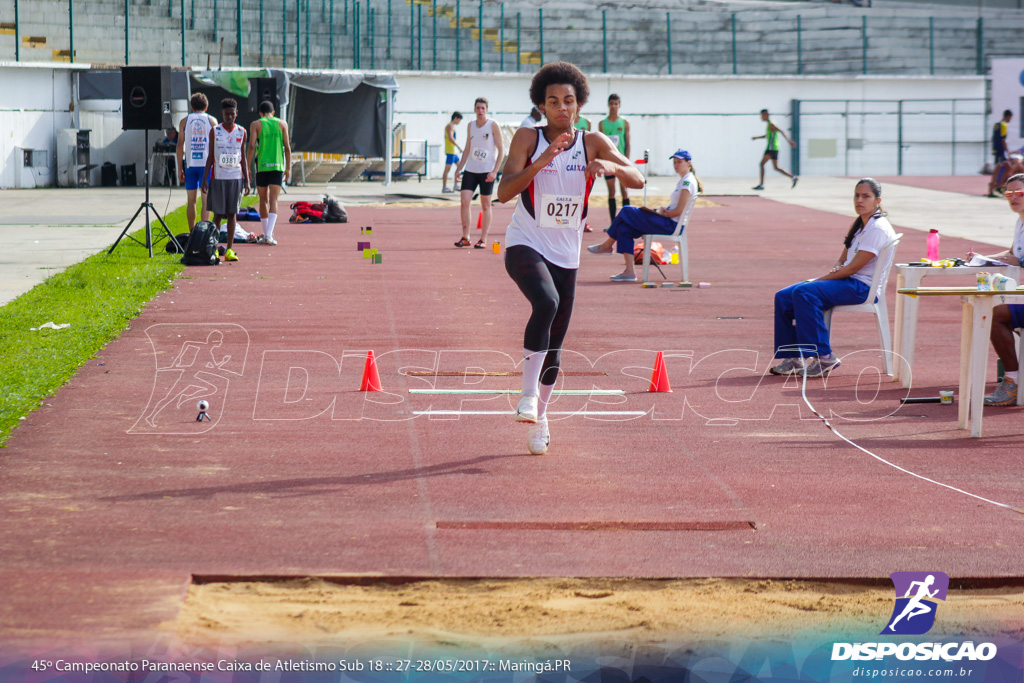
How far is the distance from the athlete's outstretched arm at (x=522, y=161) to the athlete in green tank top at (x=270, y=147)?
11.5 m

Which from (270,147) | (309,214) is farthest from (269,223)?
(309,214)

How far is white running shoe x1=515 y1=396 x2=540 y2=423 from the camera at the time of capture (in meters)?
6.84

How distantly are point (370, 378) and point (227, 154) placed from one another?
27.3 ft

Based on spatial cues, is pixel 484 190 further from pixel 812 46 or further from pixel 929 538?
pixel 812 46

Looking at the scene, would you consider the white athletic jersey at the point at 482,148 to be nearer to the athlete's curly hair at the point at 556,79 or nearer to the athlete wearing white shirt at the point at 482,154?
the athlete wearing white shirt at the point at 482,154

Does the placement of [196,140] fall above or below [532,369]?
above

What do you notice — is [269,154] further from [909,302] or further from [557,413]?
[909,302]

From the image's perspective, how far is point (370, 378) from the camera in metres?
8.66

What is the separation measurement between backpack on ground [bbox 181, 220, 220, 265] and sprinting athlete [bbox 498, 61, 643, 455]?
9680 millimetres

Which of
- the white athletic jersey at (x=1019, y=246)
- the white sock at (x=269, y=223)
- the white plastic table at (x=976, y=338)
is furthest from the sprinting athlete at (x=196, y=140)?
the white plastic table at (x=976, y=338)

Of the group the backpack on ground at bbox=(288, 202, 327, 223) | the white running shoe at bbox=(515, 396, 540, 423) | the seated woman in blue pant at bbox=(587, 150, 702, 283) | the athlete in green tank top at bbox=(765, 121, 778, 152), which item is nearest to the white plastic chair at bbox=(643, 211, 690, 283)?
the seated woman in blue pant at bbox=(587, 150, 702, 283)

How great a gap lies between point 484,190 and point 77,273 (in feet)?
19.6

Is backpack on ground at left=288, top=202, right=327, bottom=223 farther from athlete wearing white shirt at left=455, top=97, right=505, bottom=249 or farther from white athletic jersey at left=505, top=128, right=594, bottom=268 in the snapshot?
white athletic jersey at left=505, top=128, right=594, bottom=268

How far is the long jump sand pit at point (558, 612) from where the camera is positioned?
167 inches
